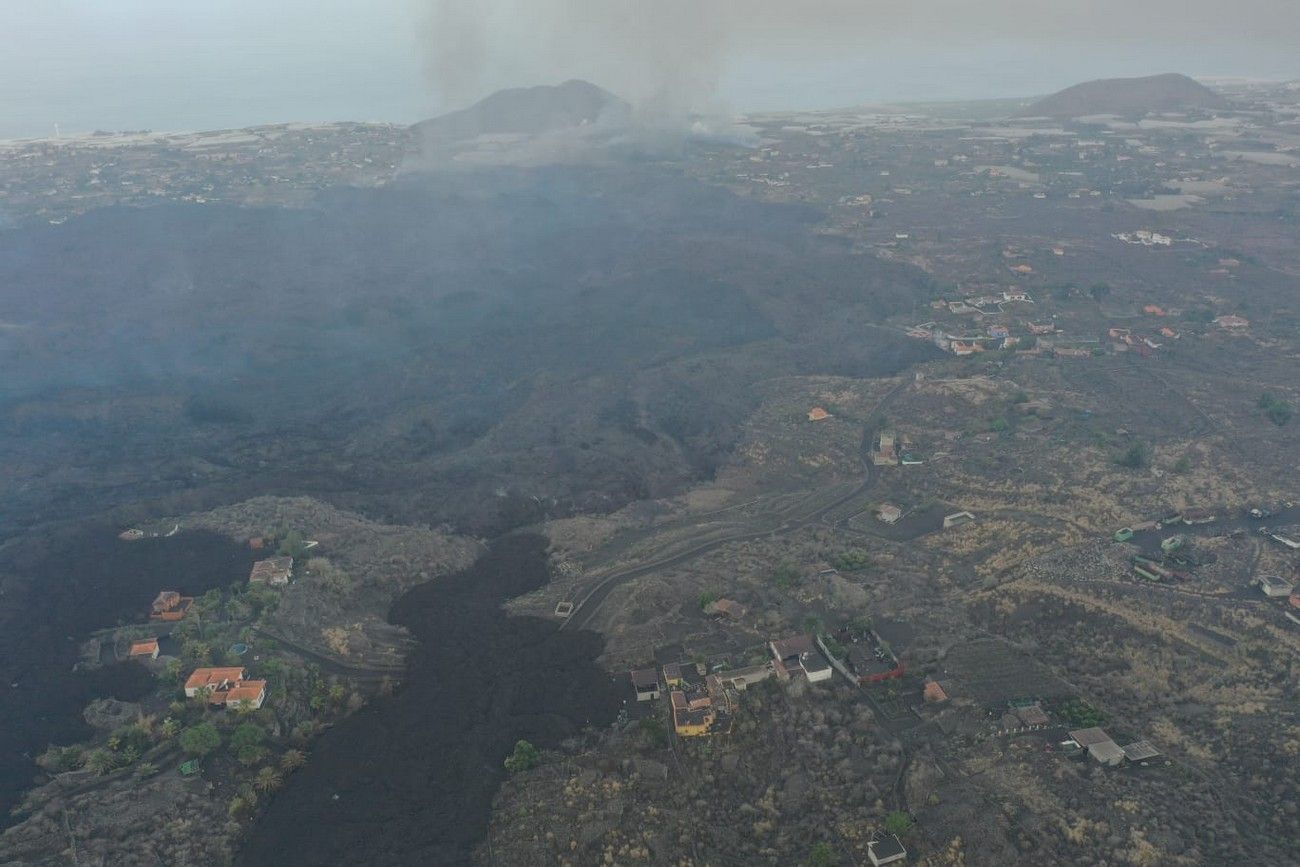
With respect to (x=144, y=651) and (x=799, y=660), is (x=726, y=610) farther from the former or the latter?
(x=144, y=651)

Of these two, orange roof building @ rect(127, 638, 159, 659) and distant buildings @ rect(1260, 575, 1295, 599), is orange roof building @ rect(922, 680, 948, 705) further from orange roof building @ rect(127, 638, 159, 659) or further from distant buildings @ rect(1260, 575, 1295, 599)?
orange roof building @ rect(127, 638, 159, 659)

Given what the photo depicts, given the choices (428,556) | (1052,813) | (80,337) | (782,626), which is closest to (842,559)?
(782,626)

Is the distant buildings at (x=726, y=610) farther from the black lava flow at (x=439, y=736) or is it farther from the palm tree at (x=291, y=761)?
the palm tree at (x=291, y=761)

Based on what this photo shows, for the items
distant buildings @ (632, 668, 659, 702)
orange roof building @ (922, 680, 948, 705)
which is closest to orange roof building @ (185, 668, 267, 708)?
distant buildings @ (632, 668, 659, 702)

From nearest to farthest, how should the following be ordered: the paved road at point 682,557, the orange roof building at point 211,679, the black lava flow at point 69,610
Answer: the black lava flow at point 69,610
the orange roof building at point 211,679
the paved road at point 682,557

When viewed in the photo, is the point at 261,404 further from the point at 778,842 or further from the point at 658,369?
A: the point at 778,842

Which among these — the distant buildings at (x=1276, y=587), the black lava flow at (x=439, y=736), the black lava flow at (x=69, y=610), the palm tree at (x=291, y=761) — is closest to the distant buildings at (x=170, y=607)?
the black lava flow at (x=69, y=610)
